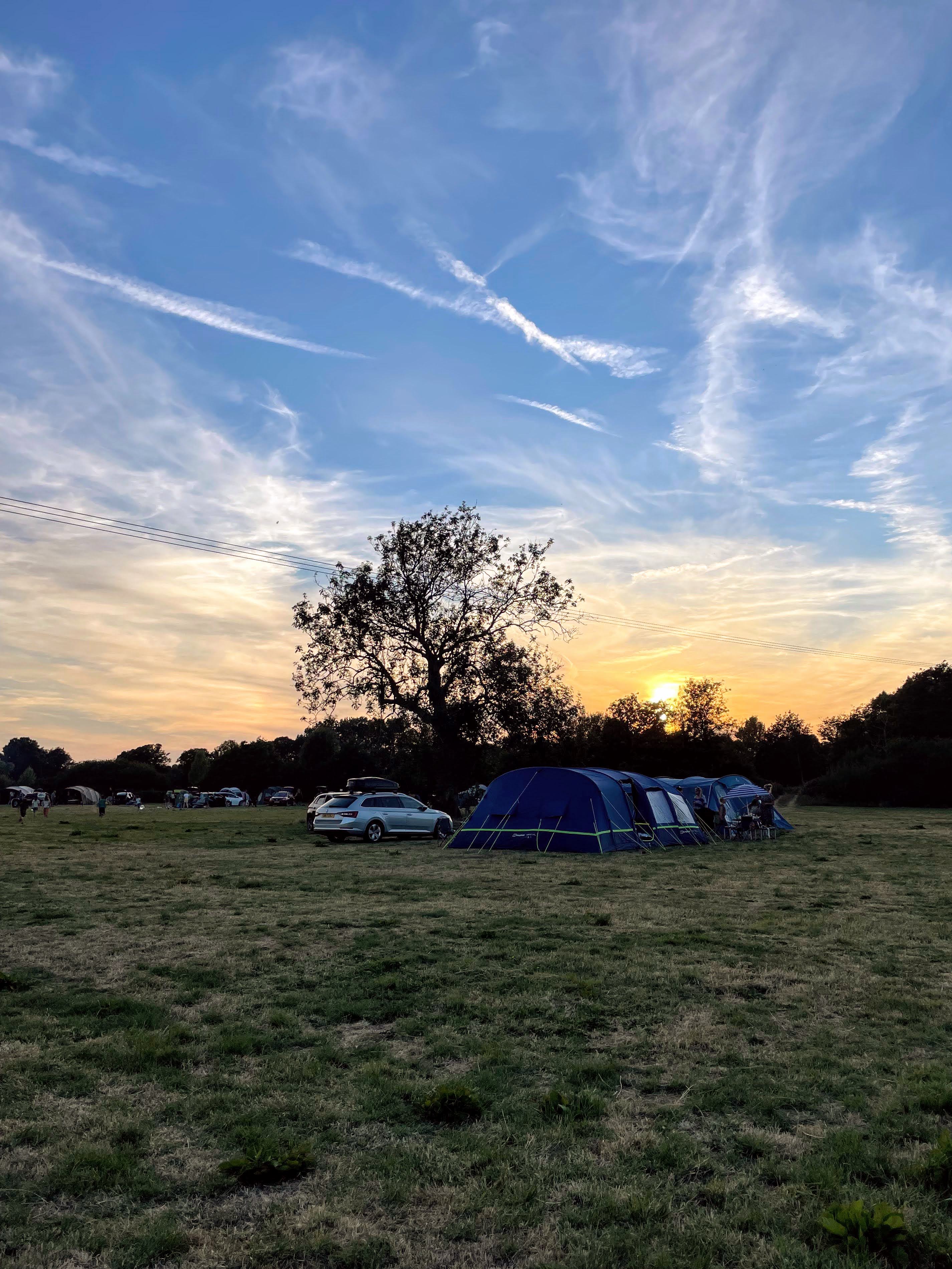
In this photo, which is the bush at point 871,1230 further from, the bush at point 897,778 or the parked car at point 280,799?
the parked car at point 280,799

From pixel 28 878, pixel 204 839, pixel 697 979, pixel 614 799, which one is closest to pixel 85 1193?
pixel 697 979

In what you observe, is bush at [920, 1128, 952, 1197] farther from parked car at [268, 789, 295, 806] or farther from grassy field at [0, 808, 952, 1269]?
parked car at [268, 789, 295, 806]

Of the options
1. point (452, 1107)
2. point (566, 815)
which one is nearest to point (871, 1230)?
point (452, 1107)

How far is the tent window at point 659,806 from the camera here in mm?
26469

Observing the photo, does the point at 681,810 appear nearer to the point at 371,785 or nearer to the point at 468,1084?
the point at 468,1084

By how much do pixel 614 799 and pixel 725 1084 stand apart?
63.2 feet

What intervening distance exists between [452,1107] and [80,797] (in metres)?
93.4

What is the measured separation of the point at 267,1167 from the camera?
4367 millimetres

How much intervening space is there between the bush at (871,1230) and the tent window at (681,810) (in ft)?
81.4

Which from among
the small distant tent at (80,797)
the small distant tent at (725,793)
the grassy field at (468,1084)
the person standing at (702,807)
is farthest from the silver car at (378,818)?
the small distant tent at (80,797)

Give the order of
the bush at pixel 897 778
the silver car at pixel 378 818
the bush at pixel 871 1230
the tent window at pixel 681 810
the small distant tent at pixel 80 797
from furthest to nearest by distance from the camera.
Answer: the small distant tent at pixel 80 797 → the bush at pixel 897 778 → the silver car at pixel 378 818 → the tent window at pixel 681 810 → the bush at pixel 871 1230

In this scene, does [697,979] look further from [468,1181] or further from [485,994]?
[468,1181]

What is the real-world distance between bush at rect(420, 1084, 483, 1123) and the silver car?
2428 centimetres

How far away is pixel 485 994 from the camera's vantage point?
7.94 m
